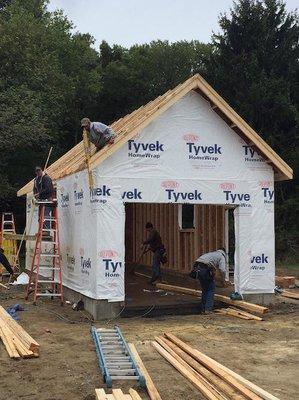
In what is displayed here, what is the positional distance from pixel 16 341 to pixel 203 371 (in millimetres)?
3118

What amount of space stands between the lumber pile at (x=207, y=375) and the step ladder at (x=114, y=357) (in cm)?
56

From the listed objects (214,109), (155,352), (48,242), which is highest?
(214,109)

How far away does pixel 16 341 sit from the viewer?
831cm

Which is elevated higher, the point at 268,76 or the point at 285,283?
the point at 268,76

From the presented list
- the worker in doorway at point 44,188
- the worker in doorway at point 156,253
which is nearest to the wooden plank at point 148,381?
the worker in doorway at point 44,188

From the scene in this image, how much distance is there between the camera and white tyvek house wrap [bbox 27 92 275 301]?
11.1 meters

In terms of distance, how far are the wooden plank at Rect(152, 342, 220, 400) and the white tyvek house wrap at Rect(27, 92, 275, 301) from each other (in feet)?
10.9

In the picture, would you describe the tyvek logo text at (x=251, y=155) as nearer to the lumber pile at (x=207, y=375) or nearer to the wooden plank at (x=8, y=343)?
the lumber pile at (x=207, y=375)

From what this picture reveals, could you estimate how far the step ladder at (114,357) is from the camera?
6.50 m

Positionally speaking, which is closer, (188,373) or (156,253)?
(188,373)

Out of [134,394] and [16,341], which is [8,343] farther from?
[134,394]

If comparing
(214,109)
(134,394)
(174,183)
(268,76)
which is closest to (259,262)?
(174,183)

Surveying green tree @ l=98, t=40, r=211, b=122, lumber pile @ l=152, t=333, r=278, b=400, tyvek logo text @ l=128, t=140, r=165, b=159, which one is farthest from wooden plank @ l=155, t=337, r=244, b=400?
green tree @ l=98, t=40, r=211, b=122

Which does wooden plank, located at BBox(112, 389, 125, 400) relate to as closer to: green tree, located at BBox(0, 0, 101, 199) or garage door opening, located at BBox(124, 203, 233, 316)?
garage door opening, located at BBox(124, 203, 233, 316)
